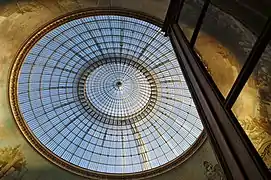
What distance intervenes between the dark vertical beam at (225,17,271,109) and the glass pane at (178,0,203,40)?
8.54 feet

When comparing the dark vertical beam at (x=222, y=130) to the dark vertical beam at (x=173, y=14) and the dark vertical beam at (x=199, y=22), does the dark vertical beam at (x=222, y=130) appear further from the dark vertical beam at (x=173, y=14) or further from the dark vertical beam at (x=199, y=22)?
the dark vertical beam at (x=173, y=14)

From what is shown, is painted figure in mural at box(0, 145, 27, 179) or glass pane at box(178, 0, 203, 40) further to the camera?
painted figure in mural at box(0, 145, 27, 179)

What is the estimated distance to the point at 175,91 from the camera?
2264 centimetres

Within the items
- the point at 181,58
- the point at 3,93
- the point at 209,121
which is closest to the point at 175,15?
the point at 181,58

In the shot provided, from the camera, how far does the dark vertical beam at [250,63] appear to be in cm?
417

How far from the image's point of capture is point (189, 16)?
328 inches

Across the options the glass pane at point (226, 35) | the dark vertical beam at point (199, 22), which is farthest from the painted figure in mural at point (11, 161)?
the dark vertical beam at point (199, 22)

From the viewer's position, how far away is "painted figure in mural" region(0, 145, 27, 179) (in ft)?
59.5

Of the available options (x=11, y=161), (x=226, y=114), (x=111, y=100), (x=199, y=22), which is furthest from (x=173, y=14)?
(x=111, y=100)

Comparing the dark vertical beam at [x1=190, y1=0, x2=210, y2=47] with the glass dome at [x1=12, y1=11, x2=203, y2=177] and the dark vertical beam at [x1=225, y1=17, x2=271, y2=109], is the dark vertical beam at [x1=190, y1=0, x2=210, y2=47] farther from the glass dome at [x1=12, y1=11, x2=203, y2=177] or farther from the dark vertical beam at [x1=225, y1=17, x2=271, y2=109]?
the glass dome at [x1=12, y1=11, x2=203, y2=177]

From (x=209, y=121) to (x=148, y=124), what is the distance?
1766 cm

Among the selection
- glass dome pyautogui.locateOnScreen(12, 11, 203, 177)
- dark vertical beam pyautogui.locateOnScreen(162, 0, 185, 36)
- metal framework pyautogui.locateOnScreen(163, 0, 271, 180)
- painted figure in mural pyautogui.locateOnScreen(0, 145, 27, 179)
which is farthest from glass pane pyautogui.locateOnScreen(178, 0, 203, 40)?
painted figure in mural pyautogui.locateOnScreen(0, 145, 27, 179)

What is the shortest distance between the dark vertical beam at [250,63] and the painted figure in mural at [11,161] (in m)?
15.3

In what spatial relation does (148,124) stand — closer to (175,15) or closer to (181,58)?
(175,15)
